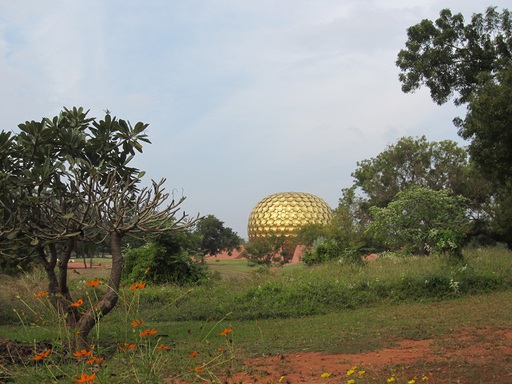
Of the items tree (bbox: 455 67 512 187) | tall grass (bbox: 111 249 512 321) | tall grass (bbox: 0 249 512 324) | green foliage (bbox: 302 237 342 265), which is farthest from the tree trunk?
green foliage (bbox: 302 237 342 265)

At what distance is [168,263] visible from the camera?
638 inches

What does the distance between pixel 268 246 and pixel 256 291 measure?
2002cm

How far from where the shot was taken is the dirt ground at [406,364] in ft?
18.2

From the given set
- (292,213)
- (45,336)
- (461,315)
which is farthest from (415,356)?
(292,213)

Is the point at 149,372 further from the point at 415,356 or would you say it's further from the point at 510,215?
the point at 510,215

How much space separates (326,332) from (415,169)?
27495 millimetres

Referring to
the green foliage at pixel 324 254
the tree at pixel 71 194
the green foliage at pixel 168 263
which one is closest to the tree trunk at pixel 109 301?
the tree at pixel 71 194

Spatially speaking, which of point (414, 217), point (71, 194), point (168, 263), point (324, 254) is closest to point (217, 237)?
point (414, 217)

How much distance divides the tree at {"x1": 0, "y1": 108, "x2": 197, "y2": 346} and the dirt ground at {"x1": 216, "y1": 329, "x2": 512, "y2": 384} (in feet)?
8.25

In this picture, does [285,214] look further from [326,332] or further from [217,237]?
[326,332]

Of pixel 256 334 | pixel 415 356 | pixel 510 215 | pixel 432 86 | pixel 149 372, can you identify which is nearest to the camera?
pixel 149 372

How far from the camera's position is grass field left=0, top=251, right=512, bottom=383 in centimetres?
561

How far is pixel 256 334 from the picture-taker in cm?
944

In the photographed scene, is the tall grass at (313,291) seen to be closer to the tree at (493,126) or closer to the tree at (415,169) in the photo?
the tree at (493,126)
